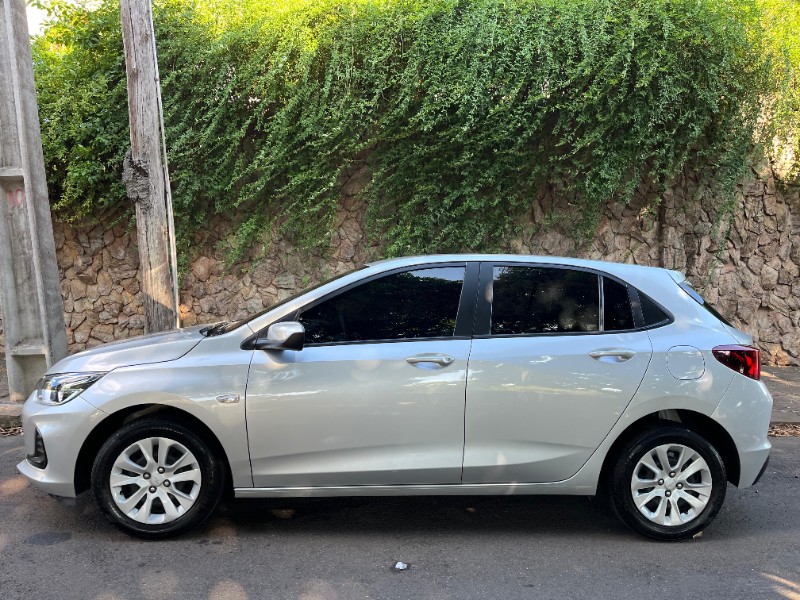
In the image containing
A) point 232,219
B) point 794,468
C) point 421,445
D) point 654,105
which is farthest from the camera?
point 232,219

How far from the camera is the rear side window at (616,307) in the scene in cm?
412

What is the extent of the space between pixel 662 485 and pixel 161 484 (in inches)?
112

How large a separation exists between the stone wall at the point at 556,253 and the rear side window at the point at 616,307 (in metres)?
4.78

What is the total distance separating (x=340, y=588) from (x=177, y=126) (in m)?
6.49

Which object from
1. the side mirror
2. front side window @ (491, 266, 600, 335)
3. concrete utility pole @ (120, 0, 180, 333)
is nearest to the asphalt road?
the side mirror

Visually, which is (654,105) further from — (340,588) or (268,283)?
(340,588)

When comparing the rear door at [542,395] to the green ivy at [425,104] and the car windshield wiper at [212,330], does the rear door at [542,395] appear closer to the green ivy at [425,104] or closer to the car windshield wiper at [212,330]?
the car windshield wiper at [212,330]

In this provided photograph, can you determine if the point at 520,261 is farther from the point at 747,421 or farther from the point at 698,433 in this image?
the point at 747,421

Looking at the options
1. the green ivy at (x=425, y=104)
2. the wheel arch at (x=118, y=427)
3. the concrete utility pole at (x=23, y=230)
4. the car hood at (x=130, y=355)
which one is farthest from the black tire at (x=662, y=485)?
the concrete utility pole at (x=23, y=230)

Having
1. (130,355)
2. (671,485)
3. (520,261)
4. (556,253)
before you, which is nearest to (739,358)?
(671,485)

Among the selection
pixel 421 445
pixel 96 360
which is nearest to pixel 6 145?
pixel 96 360

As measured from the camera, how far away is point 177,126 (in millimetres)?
8367

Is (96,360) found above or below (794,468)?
above

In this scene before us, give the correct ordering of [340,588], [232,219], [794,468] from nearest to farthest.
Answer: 1. [340,588]
2. [794,468]
3. [232,219]
